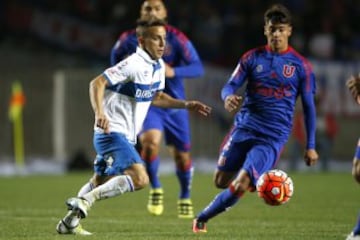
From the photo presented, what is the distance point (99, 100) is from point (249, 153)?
164 centimetres

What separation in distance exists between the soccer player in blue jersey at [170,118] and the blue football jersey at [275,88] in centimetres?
224

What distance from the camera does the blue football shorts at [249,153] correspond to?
9.80 meters

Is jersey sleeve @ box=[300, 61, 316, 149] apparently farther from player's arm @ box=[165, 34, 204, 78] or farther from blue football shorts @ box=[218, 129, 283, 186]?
player's arm @ box=[165, 34, 204, 78]

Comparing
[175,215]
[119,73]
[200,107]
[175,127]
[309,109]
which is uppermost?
[119,73]

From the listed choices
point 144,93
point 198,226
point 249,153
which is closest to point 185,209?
point 198,226

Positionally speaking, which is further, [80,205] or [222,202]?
[222,202]

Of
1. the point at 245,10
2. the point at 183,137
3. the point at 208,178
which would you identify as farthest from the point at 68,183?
the point at 245,10

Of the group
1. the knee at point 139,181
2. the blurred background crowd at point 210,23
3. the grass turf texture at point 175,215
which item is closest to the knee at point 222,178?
the grass turf texture at point 175,215

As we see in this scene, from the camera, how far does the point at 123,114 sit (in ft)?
31.7

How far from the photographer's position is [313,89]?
10273 mm

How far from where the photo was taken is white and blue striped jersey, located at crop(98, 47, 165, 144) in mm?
9586

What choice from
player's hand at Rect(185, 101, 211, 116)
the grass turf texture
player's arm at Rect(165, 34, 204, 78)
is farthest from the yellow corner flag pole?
player's hand at Rect(185, 101, 211, 116)

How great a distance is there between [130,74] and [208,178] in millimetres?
12048

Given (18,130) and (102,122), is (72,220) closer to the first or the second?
(102,122)
